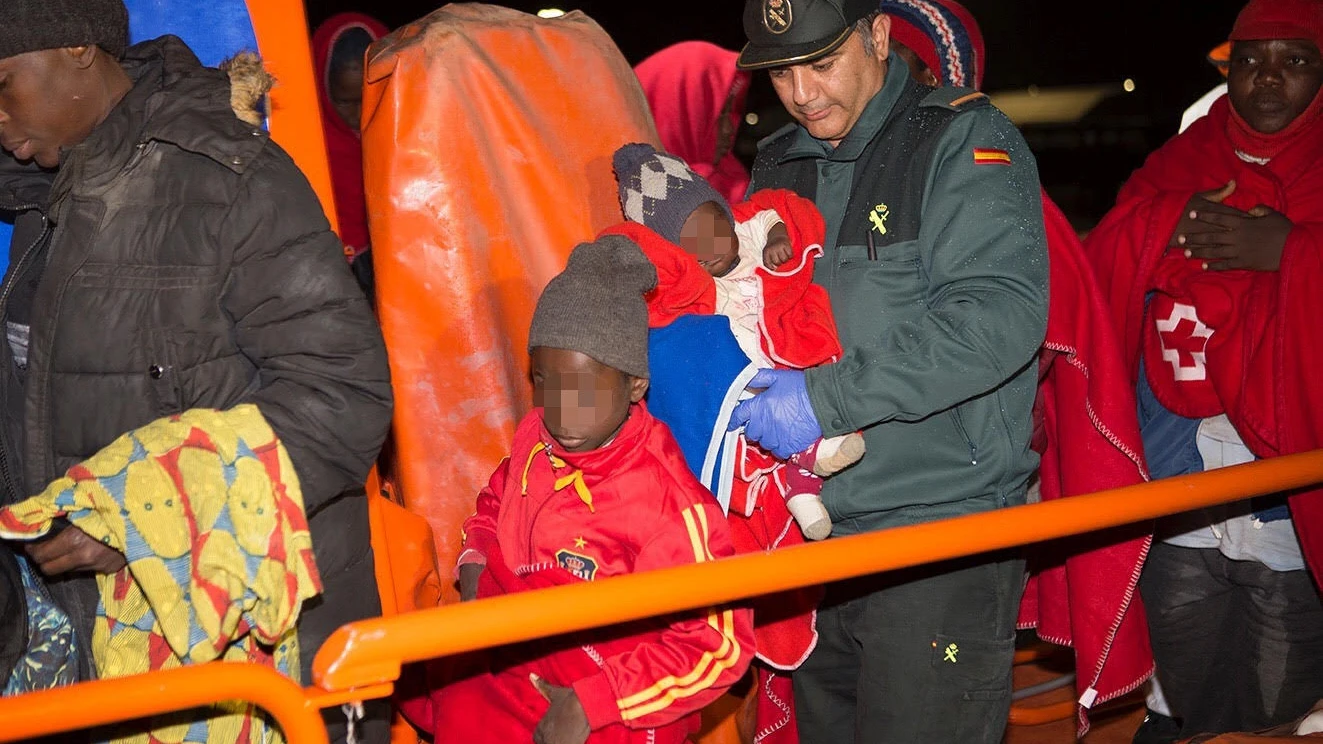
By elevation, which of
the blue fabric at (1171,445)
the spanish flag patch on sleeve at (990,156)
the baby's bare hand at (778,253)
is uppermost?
the spanish flag patch on sleeve at (990,156)

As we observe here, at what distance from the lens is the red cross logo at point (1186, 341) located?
328 cm

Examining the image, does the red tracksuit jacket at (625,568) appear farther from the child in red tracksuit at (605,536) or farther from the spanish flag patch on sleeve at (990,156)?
the spanish flag patch on sleeve at (990,156)

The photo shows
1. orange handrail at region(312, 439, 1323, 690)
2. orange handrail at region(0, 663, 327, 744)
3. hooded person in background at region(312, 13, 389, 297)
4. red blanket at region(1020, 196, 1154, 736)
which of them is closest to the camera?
orange handrail at region(0, 663, 327, 744)

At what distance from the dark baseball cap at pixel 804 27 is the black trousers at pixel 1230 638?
191 centimetres

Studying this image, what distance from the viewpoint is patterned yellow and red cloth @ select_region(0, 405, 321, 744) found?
1.75 meters

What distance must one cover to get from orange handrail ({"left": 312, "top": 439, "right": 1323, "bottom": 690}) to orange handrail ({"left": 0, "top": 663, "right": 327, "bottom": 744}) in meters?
0.06

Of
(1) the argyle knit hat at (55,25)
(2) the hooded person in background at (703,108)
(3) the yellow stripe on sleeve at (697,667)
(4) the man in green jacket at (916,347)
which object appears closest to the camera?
(1) the argyle knit hat at (55,25)

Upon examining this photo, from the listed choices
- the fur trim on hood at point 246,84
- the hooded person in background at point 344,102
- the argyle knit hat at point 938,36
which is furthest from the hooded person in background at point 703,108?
the fur trim on hood at point 246,84

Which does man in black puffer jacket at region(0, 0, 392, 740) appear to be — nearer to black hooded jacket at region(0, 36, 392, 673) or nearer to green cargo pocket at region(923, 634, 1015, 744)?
black hooded jacket at region(0, 36, 392, 673)

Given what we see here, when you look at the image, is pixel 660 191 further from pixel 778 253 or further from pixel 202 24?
pixel 202 24

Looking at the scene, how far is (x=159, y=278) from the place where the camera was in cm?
184

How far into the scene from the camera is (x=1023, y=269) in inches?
88.0

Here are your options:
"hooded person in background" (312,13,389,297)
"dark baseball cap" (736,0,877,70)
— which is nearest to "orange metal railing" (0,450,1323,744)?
"dark baseball cap" (736,0,877,70)

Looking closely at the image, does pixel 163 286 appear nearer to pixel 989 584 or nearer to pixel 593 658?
pixel 593 658
